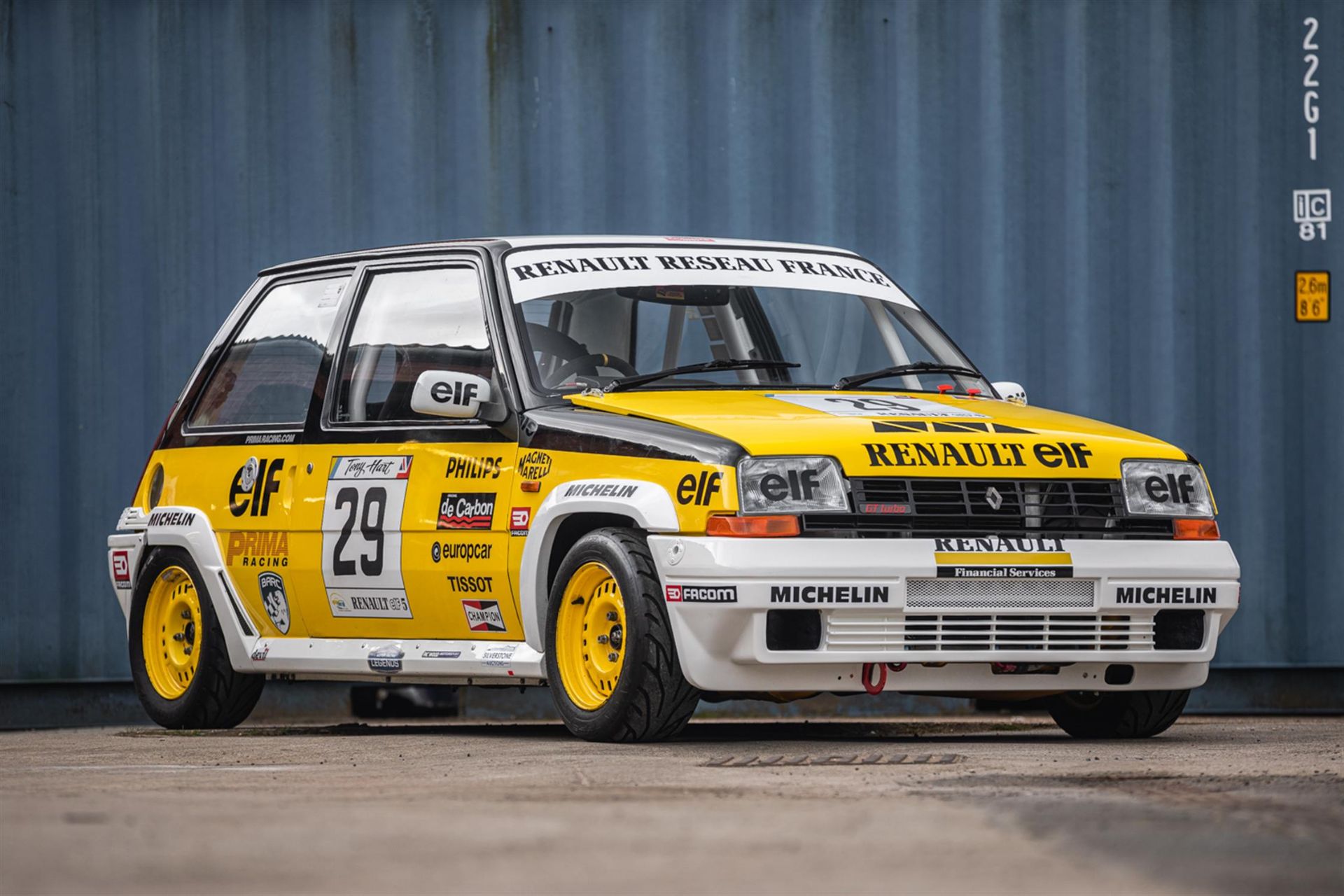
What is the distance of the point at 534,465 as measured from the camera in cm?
736

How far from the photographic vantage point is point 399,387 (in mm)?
8078

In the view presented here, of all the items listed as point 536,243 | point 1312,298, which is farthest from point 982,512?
point 1312,298

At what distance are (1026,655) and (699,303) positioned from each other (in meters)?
1.92

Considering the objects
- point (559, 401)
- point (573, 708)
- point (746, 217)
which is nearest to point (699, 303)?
point (559, 401)

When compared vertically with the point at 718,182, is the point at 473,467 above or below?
below

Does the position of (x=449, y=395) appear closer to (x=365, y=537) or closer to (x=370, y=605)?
(x=365, y=537)

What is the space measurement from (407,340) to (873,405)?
1.85 m

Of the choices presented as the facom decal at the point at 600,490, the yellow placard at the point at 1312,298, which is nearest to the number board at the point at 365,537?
the facom decal at the point at 600,490

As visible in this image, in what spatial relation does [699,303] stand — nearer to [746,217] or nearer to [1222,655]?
[746,217]

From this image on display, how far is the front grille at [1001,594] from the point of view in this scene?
676 centimetres

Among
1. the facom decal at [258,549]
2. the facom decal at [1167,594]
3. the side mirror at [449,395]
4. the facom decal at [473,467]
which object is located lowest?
the facom decal at [1167,594]

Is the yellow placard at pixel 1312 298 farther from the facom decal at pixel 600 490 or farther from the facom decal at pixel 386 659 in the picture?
the facom decal at pixel 386 659

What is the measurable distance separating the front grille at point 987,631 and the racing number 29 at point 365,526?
1.97m

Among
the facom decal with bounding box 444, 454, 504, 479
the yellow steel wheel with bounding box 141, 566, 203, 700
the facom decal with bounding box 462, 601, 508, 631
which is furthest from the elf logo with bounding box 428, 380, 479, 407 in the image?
the yellow steel wheel with bounding box 141, 566, 203, 700
